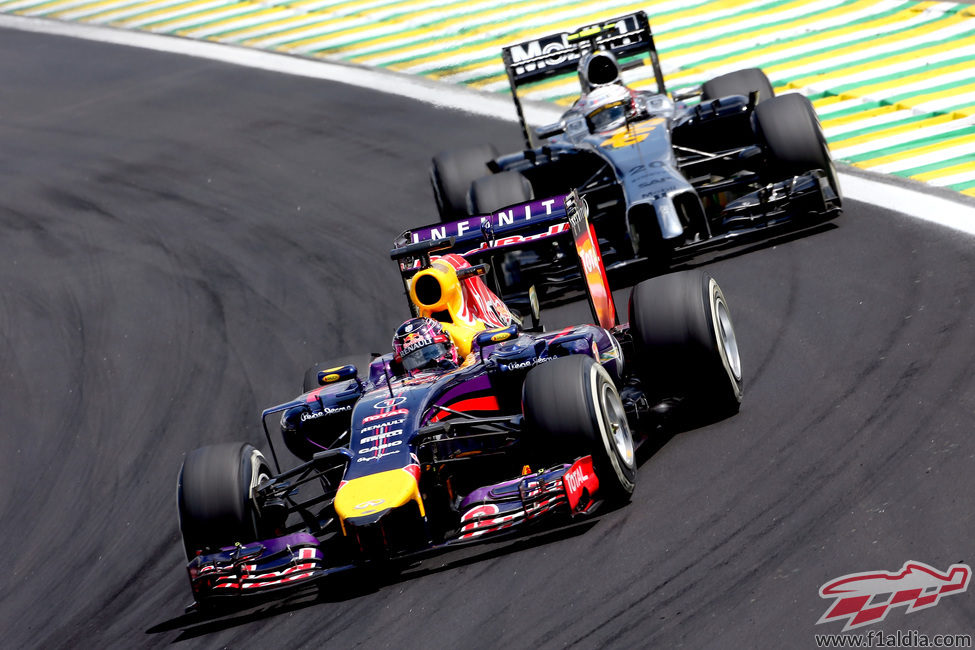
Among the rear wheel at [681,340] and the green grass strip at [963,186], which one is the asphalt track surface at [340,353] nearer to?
the rear wheel at [681,340]

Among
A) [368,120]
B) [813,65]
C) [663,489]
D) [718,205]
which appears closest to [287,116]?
[368,120]

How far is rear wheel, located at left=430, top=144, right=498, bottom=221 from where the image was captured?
1666 cm

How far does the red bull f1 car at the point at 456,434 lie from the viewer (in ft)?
29.7

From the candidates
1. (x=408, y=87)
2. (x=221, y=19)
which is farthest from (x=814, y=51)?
(x=221, y=19)

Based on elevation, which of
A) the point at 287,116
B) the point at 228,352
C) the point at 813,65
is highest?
the point at 287,116

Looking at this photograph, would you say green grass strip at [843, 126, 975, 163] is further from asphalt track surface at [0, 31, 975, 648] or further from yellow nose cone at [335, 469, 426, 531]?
yellow nose cone at [335, 469, 426, 531]

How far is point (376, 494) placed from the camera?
8930 mm

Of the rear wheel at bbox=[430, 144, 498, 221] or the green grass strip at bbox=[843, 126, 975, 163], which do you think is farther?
the green grass strip at bbox=[843, 126, 975, 163]

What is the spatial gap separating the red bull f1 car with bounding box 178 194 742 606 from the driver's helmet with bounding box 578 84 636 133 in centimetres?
477

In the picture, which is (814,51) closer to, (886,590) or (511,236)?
(511,236)

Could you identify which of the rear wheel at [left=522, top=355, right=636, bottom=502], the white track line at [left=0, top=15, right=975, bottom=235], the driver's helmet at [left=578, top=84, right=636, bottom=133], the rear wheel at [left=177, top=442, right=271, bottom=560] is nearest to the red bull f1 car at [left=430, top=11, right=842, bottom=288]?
the driver's helmet at [left=578, top=84, right=636, bottom=133]

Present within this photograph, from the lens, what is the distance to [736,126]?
16.1 meters

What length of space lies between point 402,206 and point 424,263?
7.99m

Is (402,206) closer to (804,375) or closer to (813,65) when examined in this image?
(813,65)
